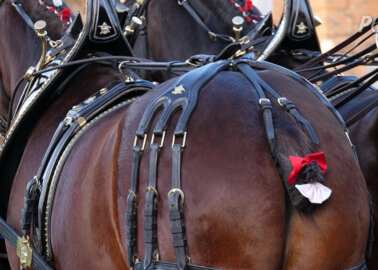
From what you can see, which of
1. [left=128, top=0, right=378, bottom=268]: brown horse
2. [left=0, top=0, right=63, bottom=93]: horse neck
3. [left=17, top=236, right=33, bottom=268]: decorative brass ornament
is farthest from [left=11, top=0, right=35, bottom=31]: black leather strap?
Result: [left=17, top=236, right=33, bottom=268]: decorative brass ornament

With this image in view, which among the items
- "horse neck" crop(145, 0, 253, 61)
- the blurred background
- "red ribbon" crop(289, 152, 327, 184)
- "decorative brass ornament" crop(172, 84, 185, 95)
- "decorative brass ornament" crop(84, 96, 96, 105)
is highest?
the blurred background

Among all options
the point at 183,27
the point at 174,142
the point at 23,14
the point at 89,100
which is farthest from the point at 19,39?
the point at 174,142

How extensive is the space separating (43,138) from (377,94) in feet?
4.67

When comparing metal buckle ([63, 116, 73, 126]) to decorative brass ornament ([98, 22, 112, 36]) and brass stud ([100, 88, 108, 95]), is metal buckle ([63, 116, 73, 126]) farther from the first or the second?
decorative brass ornament ([98, 22, 112, 36])

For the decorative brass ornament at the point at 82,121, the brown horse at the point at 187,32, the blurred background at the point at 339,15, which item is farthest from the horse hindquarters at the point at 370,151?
the blurred background at the point at 339,15

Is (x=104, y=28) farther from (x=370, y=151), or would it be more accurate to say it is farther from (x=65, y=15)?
(x=370, y=151)

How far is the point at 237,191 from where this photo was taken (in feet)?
5.89

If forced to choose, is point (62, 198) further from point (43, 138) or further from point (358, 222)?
point (358, 222)

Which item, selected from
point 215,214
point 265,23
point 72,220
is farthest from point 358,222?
point 265,23

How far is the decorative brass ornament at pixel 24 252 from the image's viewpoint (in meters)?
2.56

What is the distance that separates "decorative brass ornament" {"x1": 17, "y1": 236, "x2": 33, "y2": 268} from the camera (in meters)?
2.56

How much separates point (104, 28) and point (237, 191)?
4.40 feet

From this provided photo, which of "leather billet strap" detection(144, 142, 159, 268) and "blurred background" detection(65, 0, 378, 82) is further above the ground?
"blurred background" detection(65, 0, 378, 82)

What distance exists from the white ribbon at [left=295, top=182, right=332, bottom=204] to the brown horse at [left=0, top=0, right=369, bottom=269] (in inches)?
1.7
